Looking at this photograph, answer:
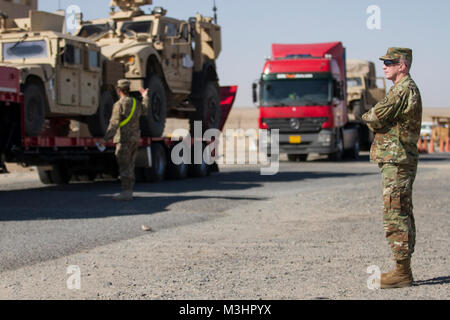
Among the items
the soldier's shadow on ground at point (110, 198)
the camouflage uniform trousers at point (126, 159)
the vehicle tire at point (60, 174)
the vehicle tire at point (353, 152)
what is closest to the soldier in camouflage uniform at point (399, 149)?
the soldier's shadow on ground at point (110, 198)

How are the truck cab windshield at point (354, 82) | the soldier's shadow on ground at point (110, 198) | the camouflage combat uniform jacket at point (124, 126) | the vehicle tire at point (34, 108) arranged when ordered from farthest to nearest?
the truck cab windshield at point (354, 82) < the vehicle tire at point (34, 108) < the camouflage combat uniform jacket at point (124, 126) < the soldier's shadow on ground at point (110, 198)

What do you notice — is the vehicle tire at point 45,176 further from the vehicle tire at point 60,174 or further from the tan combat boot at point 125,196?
the tan combat boot at point 125,196

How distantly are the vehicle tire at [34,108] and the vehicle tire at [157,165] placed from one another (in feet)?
13.0

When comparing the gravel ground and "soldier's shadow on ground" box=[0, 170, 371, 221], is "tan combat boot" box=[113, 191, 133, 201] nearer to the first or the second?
"soldier's shadow on ground" box=[0, 170, 371, 221]

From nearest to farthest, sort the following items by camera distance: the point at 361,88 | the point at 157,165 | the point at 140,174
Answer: the point at 140,174 < the point at 157,165 < the point at 361,88

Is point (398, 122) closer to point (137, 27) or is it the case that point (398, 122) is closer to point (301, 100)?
point (137, 27)

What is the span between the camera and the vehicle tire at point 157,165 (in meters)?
18.4

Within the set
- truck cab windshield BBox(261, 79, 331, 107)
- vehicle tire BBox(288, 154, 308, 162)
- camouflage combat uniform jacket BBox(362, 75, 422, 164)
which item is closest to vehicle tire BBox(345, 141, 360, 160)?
vehicle tire BBox(288, 154, 308, 162)

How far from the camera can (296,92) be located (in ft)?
85.4

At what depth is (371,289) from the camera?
6207mm

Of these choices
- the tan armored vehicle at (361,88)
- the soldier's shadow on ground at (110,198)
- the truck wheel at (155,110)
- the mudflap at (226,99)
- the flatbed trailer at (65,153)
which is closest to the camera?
the soldier's shadow on ground at (110,198)

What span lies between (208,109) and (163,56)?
9.82ft

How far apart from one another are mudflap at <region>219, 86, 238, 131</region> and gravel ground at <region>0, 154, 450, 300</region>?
1016 cm

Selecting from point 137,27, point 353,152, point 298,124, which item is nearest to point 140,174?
point 137,27
